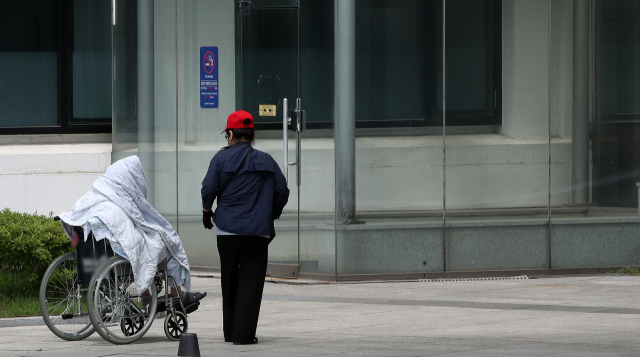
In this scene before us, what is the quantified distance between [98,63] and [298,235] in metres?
4.84

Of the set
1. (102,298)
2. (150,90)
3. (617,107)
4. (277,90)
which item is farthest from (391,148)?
(102,298)

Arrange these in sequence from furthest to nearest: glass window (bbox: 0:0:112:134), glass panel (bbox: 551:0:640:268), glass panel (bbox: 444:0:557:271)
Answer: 1. glass window (bbox: 0:0:112:134)
2. glass panel (bbox: 551:0:640:268)
3. glass panel (bbox: 444:0:557:271)

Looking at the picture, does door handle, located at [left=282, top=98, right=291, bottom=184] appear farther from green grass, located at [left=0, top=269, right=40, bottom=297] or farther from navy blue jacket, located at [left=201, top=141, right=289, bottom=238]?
navy blue jacket, located at [left=201, top=141, right=289, bottom=238]

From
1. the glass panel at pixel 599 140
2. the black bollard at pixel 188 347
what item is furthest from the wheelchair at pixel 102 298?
the glass panel at pixel 599 140

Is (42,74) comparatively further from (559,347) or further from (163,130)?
(559,347)

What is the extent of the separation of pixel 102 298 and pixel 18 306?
2.04m

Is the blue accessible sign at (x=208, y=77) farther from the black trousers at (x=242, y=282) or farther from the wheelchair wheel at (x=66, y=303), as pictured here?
the black trousers at (x=242, y=282)

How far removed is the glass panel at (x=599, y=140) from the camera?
1187 cm

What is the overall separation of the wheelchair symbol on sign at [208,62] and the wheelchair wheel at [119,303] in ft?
17.8

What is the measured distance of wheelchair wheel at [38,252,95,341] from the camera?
7.25m

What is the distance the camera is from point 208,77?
485 inches

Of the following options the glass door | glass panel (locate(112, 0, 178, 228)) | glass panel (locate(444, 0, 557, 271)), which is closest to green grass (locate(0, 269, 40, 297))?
the glass door

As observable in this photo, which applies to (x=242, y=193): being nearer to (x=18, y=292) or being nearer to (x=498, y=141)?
(x=18, y=292)

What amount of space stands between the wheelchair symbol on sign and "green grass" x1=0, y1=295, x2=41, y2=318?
4.26 meters
